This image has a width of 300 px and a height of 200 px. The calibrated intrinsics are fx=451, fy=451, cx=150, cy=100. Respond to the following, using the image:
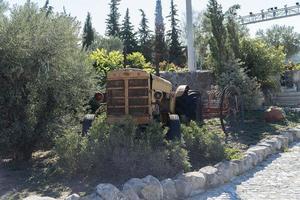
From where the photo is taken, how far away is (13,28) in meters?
6.64

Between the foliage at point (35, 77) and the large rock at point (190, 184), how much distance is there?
2.44 metres

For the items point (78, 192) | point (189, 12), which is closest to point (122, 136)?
point (78, 192)

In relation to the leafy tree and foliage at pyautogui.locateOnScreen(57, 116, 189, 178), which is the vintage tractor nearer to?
foliage at pyautogui.locateOnScreen(57, 116, 189, 178)

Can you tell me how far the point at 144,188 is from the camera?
521 cm

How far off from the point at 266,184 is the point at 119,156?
86.2 inches

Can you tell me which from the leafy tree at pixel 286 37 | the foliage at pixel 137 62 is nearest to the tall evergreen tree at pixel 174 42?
the leafy tree at pixel 286 37

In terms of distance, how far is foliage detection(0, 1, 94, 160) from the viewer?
21.8 feet

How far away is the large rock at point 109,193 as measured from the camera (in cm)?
472

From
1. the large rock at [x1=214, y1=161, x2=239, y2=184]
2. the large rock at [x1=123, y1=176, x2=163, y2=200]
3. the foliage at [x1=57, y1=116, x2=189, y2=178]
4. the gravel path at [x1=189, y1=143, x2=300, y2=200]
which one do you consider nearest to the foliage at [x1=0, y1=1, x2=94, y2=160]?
the foliage at [x1=57, y1=116, x2=189, y2=178]

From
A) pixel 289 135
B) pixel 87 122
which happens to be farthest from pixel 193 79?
pixel 87 122

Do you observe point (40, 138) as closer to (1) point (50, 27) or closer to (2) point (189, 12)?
(1) point (50, 27)

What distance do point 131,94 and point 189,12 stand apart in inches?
431

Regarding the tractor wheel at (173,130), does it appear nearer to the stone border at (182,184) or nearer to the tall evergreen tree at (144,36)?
the stone border at (182,184)

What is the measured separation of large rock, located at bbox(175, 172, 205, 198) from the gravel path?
10 centimetres
